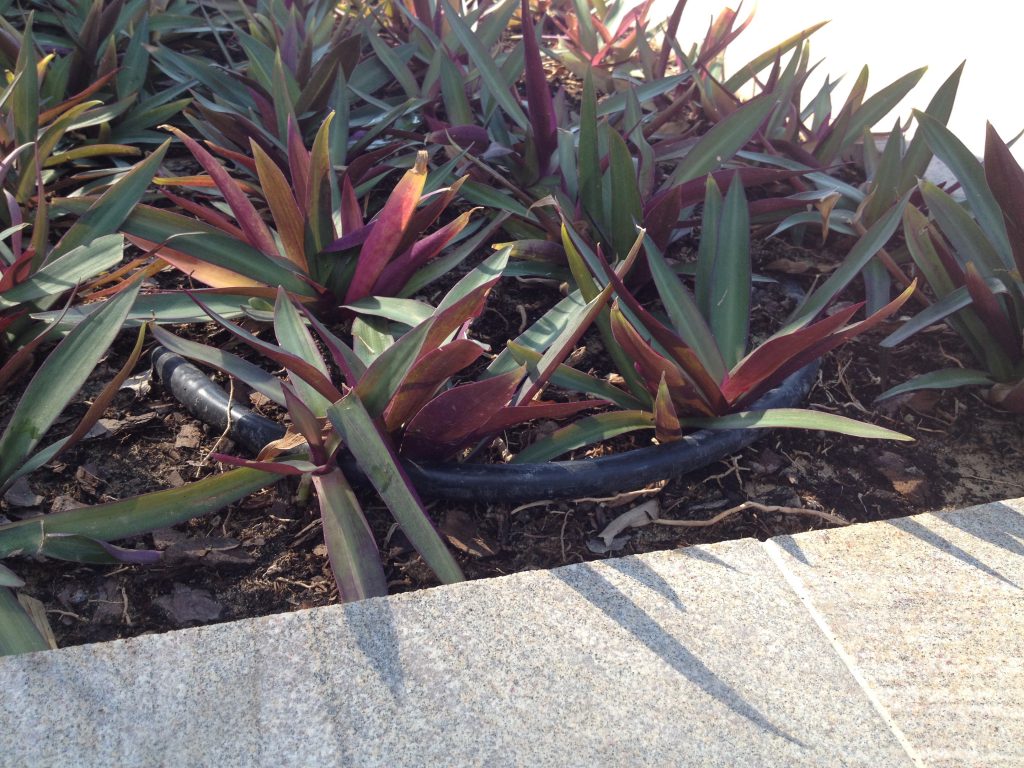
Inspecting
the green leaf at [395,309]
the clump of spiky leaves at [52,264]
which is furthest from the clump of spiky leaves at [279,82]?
the green leaf at [395,309]

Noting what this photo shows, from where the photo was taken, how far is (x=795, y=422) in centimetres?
121

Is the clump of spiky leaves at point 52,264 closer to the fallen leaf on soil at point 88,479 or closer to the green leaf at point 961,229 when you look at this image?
the fallen leaf on soil at point 88,479

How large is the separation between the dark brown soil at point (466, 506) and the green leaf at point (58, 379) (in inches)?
4.3

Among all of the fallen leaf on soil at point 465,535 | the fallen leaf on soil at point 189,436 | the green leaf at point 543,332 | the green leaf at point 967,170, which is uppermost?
the green leaf at point 967,170

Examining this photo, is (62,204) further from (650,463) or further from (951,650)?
(951,650)

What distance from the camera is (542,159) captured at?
1832 mm

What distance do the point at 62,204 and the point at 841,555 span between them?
1.43 m

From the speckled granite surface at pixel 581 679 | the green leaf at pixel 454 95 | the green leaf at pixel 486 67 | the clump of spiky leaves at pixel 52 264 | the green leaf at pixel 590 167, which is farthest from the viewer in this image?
the green leaf at pixel 454 95

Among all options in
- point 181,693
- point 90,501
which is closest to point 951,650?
point 181,693

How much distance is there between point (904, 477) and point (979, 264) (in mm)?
418

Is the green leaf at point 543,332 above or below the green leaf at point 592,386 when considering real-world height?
above

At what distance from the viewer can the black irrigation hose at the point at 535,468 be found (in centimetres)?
124

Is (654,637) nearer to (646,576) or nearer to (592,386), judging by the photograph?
(646,576)

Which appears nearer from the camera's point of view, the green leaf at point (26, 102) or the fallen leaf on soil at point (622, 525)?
the fallen leaf on soil at point (622, 525)
